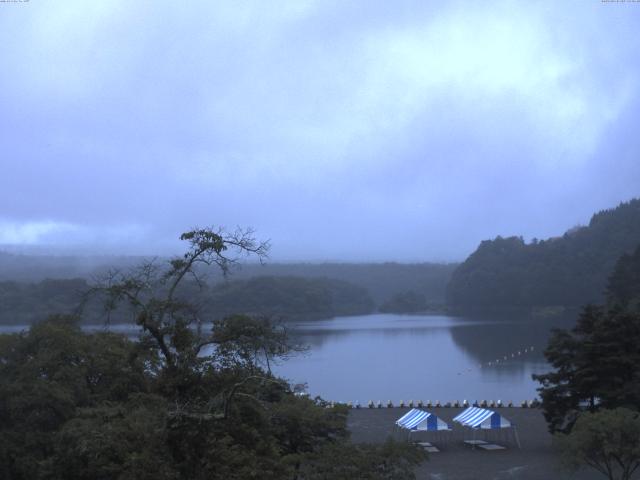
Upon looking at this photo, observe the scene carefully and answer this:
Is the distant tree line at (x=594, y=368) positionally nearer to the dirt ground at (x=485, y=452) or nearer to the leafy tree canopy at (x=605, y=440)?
the dirt ground at (x=485, y=452)

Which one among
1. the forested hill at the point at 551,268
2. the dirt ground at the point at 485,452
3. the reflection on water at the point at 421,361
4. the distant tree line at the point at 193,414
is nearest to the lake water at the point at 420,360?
the reflection on water at the point at 421,361

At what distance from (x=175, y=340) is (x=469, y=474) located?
26.7 ft

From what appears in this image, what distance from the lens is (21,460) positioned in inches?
336

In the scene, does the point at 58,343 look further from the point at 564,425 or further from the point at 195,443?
the point at 564,425

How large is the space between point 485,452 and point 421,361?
20.2m

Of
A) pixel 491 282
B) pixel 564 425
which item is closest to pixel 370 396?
pixel 564 425

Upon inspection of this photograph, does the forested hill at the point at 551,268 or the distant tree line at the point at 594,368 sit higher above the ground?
the forested hill at the point at 551,268

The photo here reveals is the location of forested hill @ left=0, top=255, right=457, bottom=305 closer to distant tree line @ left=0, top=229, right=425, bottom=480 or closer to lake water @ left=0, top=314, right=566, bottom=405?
lake water @ left=0, top=314, right=566, bottom=405

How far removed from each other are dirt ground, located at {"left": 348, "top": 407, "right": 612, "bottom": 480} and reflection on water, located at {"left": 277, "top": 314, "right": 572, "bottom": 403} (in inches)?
96.1

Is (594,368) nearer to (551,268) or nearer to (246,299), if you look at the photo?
(246,299)

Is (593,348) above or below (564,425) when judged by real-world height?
above

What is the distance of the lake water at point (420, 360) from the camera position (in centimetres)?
2552

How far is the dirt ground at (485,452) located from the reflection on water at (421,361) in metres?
2.44

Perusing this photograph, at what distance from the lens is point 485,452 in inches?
566
